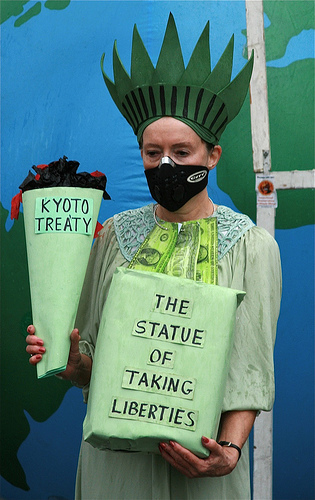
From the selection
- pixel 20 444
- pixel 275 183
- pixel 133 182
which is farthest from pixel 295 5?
pixel 20 444

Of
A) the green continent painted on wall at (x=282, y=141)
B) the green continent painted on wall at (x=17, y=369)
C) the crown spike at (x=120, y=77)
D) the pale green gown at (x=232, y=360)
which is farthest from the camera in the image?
the green continent painted on wall at (x=17, y=369)

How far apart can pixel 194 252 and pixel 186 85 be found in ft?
1.57

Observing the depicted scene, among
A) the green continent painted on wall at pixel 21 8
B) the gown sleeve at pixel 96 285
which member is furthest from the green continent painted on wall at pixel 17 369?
the gown sleeve at pixel 96 285

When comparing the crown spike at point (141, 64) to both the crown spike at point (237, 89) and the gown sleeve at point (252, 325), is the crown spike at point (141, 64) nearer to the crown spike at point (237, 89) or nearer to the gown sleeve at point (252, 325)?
the crown spike at point (237, 89)

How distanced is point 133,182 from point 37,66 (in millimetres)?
817

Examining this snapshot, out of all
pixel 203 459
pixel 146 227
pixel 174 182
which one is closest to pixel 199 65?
pixel 174 182

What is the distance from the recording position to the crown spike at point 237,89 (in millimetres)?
1980

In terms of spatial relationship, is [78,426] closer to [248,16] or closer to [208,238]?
[208,238]

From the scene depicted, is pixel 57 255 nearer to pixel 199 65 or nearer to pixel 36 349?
pixel 36 349

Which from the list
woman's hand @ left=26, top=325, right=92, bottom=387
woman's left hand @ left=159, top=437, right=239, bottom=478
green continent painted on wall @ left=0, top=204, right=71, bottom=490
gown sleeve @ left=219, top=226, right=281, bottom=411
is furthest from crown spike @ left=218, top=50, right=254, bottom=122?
green continent painted on wall @ left=0, top=204, right=71, bottom=490

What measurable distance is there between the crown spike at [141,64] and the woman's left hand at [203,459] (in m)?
1.03

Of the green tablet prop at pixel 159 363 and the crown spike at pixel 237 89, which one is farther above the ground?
the crown spike at pixel 237 89

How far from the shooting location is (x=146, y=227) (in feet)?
6.93

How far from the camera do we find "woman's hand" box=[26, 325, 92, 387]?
1.80 m
